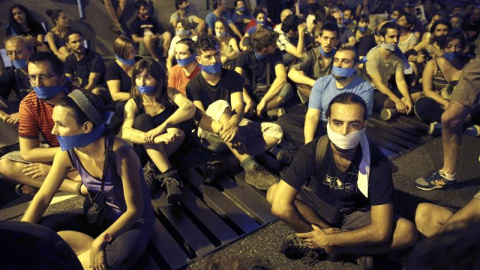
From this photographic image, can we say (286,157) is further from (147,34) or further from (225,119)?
(147,34)

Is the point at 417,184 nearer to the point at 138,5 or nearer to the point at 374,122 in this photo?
the point at 374,122

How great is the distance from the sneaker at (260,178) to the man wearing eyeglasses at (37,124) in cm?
177

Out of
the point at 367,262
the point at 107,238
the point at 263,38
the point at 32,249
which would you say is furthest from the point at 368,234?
the point at 263,38

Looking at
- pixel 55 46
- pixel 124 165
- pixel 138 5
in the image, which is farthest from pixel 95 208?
pixel 138 5

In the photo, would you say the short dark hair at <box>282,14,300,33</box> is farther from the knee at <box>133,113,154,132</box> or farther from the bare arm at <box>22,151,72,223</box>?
the bare arm at <box>22,151,72,223</box>

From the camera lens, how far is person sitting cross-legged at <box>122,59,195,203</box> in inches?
136

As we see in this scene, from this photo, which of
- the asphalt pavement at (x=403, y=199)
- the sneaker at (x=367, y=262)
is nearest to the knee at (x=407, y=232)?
the sneaker at (x=367, y=262)

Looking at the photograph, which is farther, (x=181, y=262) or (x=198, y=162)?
(x=198, y=162)


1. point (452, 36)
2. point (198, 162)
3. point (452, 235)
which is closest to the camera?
point (452, 235)

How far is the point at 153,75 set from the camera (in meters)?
3.49

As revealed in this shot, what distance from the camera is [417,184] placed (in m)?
3.62

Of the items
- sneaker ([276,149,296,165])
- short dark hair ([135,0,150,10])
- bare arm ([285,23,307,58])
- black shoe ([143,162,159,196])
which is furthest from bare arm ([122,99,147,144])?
short dark hair ([135,0,150,10])

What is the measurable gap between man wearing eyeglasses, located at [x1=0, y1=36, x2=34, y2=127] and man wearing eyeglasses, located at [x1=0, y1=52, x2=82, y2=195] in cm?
93

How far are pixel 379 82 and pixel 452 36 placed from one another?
1174mm
